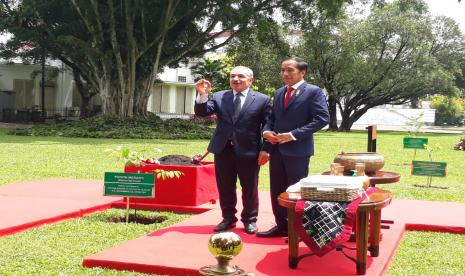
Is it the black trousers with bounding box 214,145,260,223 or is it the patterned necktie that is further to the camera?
the black trousers with bounding box 214,145,260,223

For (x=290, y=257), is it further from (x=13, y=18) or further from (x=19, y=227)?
(x=13, y=18)

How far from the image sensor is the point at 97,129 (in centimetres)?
2428

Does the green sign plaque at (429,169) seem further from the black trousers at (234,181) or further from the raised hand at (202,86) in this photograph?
the raised hand at (202,86)

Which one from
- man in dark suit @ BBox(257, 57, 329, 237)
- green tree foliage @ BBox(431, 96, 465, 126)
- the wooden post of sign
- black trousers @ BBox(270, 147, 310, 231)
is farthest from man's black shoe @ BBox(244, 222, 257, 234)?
green tree foliage @ BBox(431, 96, 465, 126)

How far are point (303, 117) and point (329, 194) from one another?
119 centimetres

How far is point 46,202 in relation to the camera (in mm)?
7758

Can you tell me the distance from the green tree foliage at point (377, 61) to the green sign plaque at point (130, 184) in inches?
1231

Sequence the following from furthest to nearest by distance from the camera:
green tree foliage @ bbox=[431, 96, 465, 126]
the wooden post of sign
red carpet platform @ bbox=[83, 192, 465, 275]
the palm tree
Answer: green tree foliage @ bbox=[431, 96, 465, 126] → the palm tree → the wooden post of sign → red carpet platform @ bbox=[83, 192, 465, 275]

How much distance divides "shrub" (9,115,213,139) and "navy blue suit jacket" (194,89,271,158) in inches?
686

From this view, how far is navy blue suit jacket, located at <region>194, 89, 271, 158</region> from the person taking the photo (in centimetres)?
593

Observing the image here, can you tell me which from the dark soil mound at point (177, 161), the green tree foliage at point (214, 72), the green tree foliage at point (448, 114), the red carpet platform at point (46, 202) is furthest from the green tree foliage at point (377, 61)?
the dark soil mound at point (177, 161)

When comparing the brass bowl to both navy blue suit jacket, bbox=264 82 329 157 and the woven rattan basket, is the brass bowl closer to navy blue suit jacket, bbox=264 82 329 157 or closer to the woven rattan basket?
navy blue suit jacket, bbox=264 82 329 157

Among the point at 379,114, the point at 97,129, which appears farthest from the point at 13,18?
the point at 379,114

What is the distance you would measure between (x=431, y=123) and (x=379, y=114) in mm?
7677
